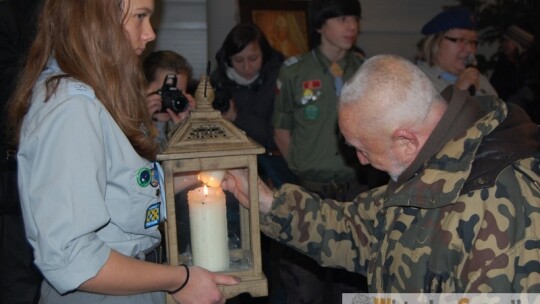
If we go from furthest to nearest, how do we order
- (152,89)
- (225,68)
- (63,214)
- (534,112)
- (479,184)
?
(534,112) → (225,68) → (152,89) → (479,184) → (63,214)

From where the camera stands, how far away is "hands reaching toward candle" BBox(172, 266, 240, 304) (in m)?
1.37

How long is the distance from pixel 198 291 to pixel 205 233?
5.5 inches

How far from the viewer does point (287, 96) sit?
3.37m

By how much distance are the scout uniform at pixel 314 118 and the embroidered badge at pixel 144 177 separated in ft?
6.48

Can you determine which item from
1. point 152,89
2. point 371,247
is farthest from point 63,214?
point 152,89

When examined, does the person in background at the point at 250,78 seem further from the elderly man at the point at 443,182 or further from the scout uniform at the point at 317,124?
the elderly man at the point at 443,182

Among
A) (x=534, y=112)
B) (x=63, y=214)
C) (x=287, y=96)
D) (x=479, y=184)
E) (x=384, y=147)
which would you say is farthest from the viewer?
(x=534, y=112)

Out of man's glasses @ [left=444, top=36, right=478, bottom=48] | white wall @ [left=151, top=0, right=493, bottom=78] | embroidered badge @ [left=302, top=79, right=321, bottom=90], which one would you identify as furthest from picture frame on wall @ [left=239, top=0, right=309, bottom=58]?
man's glasses @ [left=444, top=36, right=478, bottom=48]

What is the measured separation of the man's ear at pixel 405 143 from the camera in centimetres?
145

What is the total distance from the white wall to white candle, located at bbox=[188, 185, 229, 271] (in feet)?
11.6

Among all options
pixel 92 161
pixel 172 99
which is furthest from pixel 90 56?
pixel 172 99

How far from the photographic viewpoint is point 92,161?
1193mm

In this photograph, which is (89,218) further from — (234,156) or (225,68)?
(225,68)

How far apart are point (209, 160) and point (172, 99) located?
101 centimetres
